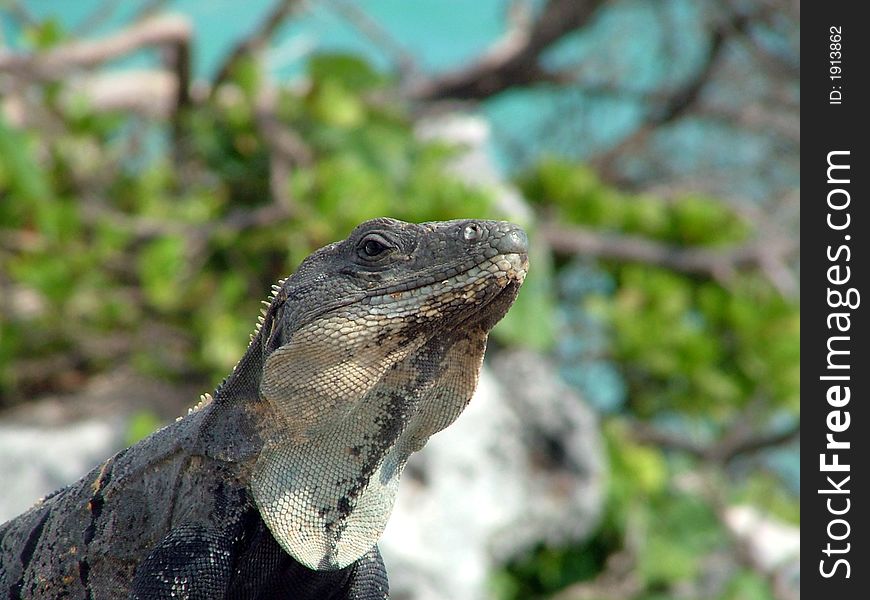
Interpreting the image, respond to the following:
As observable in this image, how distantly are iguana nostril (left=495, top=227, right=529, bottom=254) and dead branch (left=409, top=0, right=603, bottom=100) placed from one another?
8502 mm

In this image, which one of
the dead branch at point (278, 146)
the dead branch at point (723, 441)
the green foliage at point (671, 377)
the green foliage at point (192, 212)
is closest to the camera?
the green foliage at point (192, 212)

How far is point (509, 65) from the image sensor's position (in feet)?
36.5

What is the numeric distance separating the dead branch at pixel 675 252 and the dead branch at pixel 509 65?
2159mm

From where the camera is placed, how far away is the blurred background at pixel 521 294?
6816 millimetres

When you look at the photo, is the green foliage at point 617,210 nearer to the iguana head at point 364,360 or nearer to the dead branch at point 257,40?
the dead branch at point 257,40

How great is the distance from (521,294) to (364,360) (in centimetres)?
480

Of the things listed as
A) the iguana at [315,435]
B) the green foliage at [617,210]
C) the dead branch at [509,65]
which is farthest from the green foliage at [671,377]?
the iguana at [315,435]

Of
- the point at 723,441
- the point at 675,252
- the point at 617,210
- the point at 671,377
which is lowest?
the point at 723,441

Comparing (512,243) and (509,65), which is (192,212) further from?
(512,243)

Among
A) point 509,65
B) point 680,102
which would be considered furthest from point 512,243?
point 680,102

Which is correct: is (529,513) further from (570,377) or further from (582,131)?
(582,131)

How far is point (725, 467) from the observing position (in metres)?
10.2

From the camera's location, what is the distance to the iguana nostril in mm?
2320
